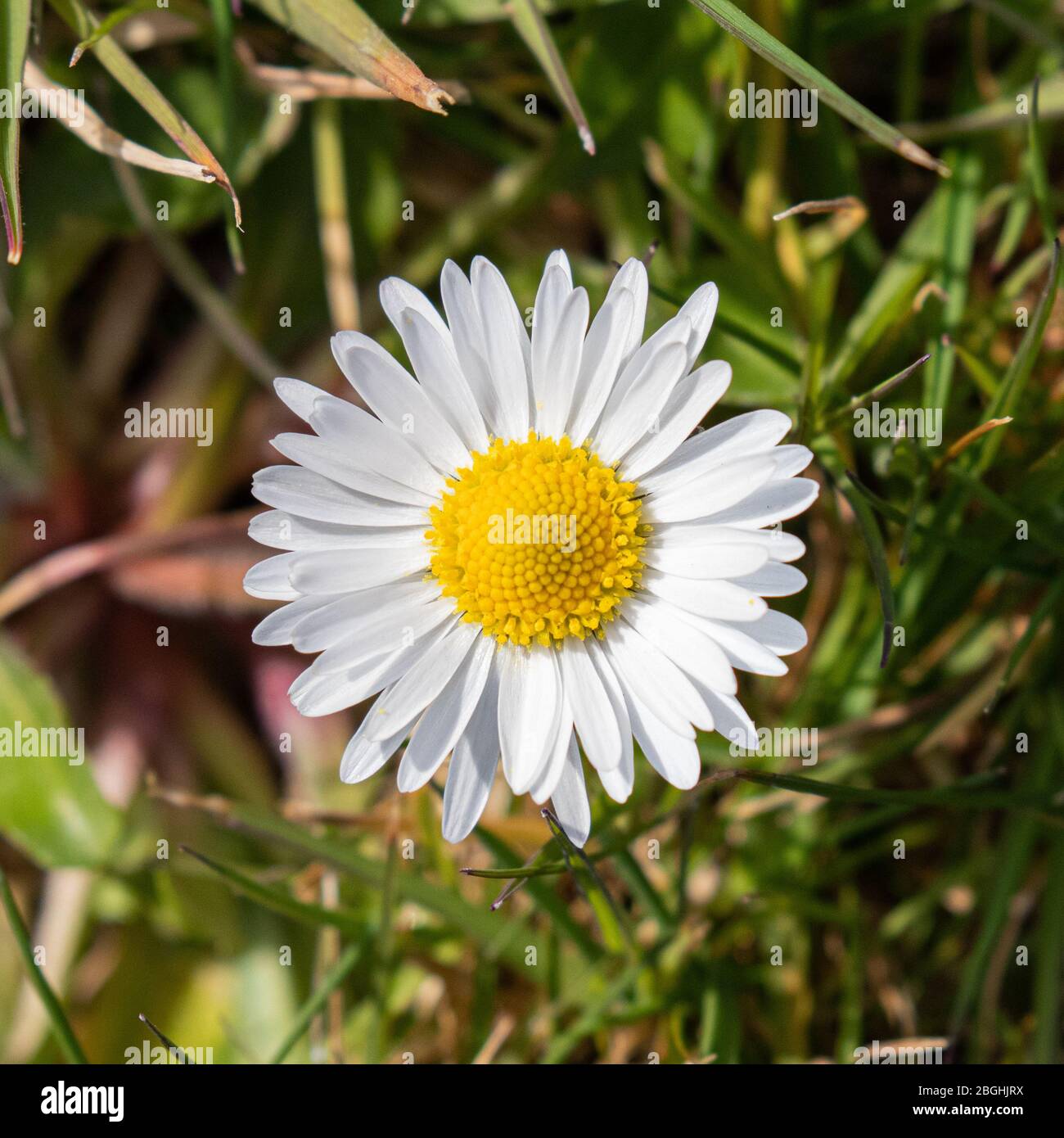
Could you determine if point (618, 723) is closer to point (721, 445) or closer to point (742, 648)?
point (742, 648)

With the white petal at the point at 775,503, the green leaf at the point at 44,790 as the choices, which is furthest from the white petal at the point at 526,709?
the green leaf at the point at 44,790

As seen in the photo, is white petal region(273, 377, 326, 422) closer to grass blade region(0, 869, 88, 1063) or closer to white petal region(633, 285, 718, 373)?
white petal region(633, 285, 718, 373)

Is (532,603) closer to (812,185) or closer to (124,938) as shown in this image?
(812,185)

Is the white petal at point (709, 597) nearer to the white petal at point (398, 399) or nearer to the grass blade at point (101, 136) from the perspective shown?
the white petal at point (398, 399)

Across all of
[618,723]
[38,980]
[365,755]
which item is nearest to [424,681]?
[365,755]
